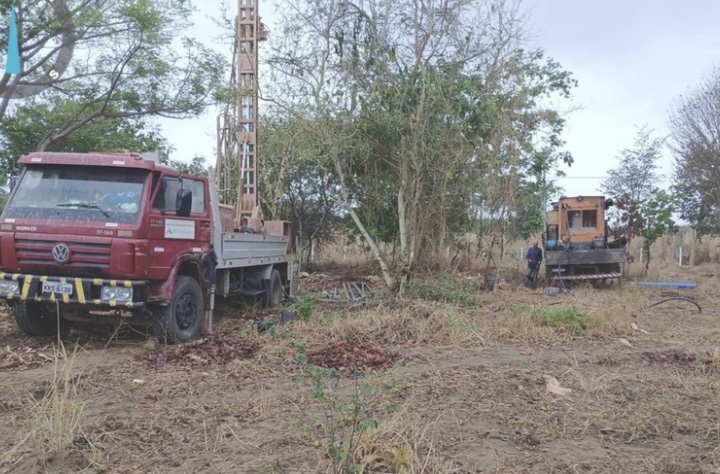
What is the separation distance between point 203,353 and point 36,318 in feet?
8.32

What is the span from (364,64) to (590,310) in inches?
235

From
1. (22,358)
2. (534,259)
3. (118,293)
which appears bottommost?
(22,358)

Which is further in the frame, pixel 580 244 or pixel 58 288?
pixel 580 244

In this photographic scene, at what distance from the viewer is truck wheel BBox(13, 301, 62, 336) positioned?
759 centimetres

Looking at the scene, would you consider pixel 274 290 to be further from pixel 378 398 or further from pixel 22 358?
pixel 378 398

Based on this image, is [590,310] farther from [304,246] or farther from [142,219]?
[304,246]

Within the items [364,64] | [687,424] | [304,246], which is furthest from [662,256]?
Answer: [687,424]

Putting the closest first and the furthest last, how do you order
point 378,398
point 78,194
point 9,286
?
point 378,398 → point 9,286 → point 78,194

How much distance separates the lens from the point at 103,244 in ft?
22.8

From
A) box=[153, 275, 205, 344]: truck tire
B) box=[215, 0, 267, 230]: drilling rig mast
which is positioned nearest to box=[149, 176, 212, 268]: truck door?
box=[153, 275, 205, 344]: truck tire

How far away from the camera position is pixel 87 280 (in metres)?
6.89

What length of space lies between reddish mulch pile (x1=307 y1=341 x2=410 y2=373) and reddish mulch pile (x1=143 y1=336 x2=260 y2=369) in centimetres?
83

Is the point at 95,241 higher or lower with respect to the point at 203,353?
higher

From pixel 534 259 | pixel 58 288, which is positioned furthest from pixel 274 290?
pixel 534 259
